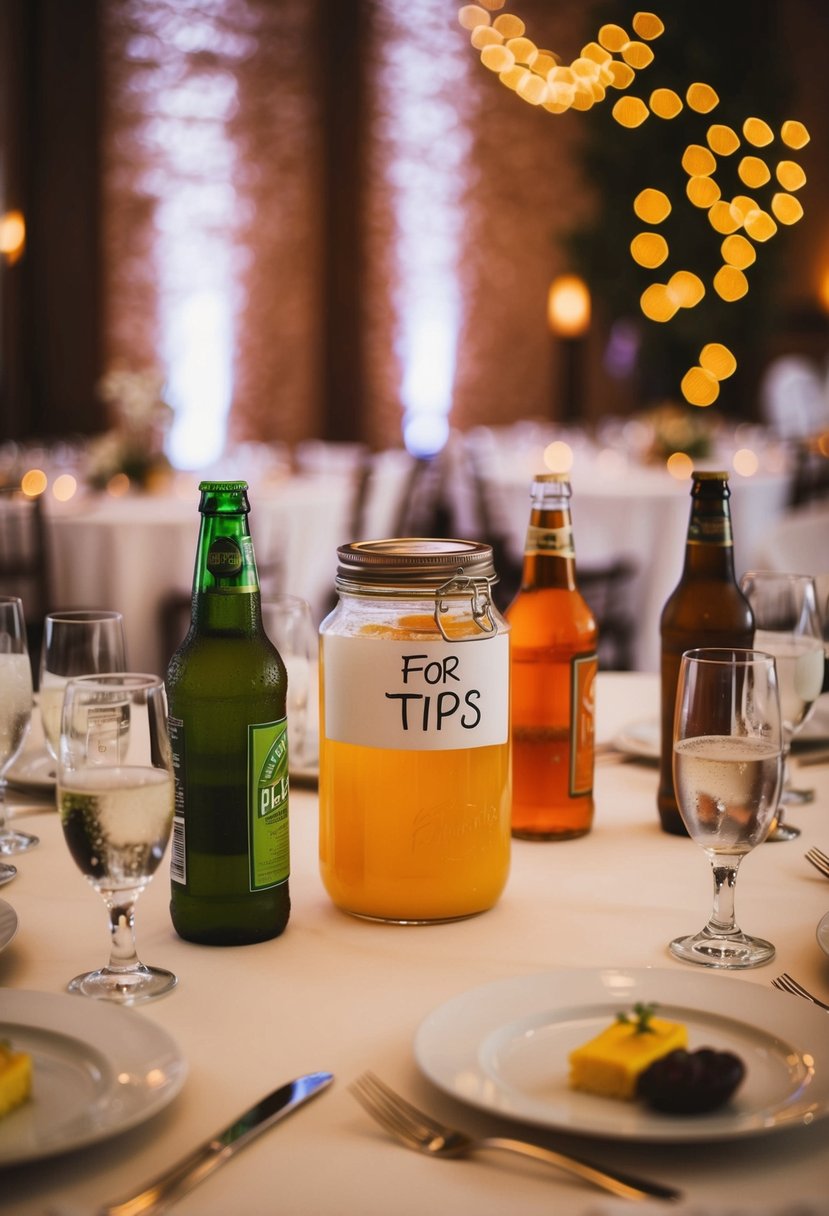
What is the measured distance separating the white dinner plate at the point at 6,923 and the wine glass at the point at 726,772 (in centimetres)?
45

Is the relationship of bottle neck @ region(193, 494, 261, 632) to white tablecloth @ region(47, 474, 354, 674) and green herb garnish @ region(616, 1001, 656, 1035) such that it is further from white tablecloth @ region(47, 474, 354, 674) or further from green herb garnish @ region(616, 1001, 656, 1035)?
white tablecloth @ region(47, 474, 354, 674)

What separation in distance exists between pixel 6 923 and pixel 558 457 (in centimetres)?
428

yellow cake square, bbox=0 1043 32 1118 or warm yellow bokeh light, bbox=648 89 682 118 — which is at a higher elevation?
warm yellow bokeh light, bbox=648 89 682 118

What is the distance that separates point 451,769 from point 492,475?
13.0ft

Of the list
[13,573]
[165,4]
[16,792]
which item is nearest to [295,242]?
[165,4]

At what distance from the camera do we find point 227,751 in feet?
2.95

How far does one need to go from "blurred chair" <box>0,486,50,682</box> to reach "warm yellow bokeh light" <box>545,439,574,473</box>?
186 cm

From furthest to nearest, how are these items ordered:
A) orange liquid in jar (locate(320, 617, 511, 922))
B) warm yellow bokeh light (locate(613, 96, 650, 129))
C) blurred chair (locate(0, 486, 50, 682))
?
warm yellow bokeh light (locate(613, 96, 650, 129)) < blurred chair (locate(0, 486, 50, 682)) < orange liquid in jar (locate(320, 617, 511, 922))

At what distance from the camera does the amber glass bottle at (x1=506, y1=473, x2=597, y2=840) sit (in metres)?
1.15

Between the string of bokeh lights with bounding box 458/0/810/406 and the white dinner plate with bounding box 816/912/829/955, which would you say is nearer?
the white dinner plate with bounding box 816/912/829/955

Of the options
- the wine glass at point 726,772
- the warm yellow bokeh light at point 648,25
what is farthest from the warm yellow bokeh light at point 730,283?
the wine glass at point 726,772

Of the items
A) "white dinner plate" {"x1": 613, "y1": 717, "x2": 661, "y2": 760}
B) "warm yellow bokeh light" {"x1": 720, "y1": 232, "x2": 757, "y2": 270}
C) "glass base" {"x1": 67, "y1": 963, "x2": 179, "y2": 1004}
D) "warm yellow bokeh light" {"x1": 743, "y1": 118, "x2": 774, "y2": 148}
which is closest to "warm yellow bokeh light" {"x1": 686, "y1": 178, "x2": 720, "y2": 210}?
"warm yellow bokeh light" {"x1": 720, "y1": 232, "x2": 757, "y2": 270}

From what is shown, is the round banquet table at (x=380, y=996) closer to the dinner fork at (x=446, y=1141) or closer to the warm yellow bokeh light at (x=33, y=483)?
the dinner fork at (x=446, y=1141)

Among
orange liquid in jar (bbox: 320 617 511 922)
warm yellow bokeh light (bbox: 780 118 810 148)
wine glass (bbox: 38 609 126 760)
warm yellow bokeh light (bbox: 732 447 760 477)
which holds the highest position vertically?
warm yellow bokeh light (bbox: 780 118 810 148)
